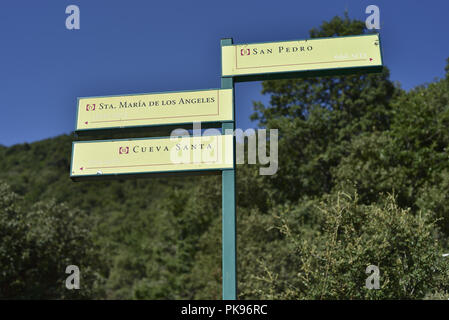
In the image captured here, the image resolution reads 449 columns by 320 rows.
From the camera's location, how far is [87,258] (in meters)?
22.1

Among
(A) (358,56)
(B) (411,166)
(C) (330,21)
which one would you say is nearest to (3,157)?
(C) (330,21)

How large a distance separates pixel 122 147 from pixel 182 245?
983 inches

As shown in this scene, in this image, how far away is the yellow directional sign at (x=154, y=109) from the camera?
712 centimetres

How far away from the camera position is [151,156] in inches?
272

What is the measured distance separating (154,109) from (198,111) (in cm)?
82

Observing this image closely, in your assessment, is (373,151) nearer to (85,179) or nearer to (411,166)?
(411,166)

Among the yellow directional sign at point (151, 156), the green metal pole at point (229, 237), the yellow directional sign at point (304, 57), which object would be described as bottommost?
the green metal pole at point (229, 237)

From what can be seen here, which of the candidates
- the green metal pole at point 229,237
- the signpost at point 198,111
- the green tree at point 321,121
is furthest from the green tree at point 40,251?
the green metal pole at point 229,237

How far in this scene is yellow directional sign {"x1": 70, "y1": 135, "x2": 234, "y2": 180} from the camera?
6730mm
